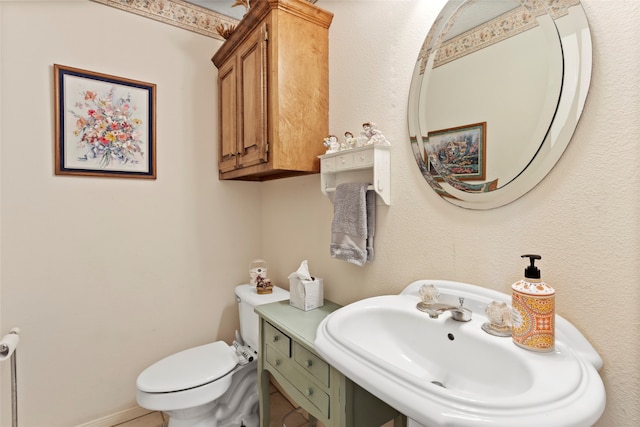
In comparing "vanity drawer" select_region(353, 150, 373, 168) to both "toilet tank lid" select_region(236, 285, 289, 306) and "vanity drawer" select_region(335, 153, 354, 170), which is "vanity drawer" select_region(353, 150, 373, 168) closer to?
"vanity drawer" select_region(335, 153, 354, 170)

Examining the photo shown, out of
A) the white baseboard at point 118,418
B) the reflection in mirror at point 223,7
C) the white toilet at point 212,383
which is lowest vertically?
the white baseboard at point 118,418

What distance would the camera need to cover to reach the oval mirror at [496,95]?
80cm

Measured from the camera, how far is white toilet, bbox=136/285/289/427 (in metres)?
1.38

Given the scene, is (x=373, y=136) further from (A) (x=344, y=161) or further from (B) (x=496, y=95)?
(B) (x=496, y=95)

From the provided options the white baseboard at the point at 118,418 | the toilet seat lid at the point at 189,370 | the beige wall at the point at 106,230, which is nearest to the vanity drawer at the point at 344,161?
the beige wall at the point at 106,230

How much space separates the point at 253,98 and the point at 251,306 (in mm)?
1130

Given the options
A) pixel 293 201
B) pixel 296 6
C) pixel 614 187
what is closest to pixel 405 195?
pixel 614 187

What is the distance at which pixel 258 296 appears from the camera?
179 centimetres

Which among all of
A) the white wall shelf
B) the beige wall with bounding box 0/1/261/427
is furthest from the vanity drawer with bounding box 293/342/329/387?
the beige wall with bounding box 0/1/261/427

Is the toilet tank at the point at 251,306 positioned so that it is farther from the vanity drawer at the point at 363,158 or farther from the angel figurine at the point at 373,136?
the angel figurine at the point at 373,136

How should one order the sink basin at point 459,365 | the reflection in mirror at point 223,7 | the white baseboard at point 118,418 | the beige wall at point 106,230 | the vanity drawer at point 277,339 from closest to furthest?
the sink basin at point 459,365 → the vanity drawer at point 277,339 → the beige wall at point 106,230 → the white baseboard at point 118,418 → the reflection in mirror at point 223,7

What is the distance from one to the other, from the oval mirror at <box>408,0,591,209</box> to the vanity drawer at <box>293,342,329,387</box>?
71 centimetres

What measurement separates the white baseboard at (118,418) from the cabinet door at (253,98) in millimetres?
1556

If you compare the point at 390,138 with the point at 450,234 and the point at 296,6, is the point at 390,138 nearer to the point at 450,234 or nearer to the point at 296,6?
the point at 450,234
